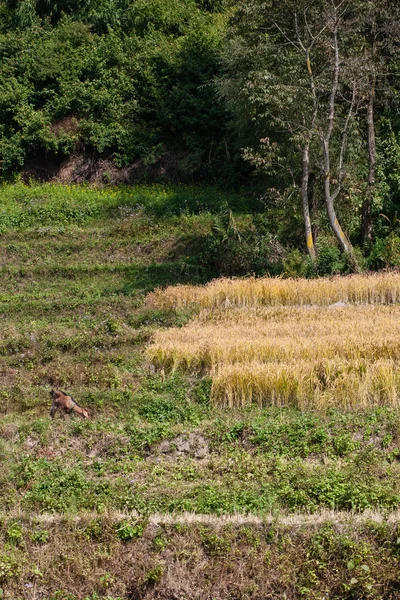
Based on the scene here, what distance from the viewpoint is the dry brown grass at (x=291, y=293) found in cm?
1552

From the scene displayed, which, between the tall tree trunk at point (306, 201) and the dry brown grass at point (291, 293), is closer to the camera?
the dry brown grass at point (291, 293)

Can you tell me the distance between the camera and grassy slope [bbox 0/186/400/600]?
7836mm

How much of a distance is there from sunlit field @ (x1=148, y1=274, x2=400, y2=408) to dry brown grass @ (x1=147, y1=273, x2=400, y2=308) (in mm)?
20

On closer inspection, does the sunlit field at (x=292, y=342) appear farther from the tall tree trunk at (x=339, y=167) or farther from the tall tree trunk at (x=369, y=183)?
the tall tree trunk at (x=369, y=183)

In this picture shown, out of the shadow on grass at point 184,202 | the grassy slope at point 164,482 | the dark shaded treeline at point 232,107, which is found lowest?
the grassy slope at point 164,482

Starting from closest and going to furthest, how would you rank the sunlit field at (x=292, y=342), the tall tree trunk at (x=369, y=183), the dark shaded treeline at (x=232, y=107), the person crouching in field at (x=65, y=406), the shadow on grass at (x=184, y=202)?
the sunlit field at (x=292, y=342) < the person crouching in field at (x=65, y=406) < the dark shaded treeline at (x=232, y=107) < the tall tree trunk at (x=369, y=183) < the shadow on grass at (x=184, y=202)

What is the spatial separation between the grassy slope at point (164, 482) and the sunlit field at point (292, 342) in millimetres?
394

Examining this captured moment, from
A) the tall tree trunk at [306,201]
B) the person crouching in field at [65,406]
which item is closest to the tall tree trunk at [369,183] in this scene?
the tall tree trunk at [306,201]

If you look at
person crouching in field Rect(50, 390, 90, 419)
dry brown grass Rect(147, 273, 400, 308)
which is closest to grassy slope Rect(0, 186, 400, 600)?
person crouching in field Rect(50, 390, 90, 419)

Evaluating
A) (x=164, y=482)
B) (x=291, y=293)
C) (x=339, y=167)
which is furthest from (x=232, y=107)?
(x=164, y=482)

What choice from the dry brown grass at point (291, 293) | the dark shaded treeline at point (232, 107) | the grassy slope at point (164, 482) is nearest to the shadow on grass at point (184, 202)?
the dark shaded treeline at point (232, 107)

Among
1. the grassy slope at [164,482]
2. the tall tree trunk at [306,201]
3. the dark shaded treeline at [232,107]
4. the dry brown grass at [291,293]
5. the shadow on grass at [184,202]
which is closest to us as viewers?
the grassy slope at [164,482]

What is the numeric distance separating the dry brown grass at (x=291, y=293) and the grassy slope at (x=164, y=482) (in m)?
0.86

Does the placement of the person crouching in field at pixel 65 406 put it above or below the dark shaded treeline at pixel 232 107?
below
